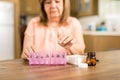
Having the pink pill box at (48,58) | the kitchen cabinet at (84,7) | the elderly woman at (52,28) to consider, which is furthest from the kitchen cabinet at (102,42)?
the pink pill box at (48,58)

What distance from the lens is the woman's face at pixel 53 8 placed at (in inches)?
68.6

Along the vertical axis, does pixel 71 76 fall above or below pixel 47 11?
below

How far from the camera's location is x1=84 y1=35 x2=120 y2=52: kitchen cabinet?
3.37m

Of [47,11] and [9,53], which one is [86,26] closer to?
[9,53]

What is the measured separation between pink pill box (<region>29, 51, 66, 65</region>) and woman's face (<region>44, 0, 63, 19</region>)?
608 mm

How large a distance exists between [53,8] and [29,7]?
3301 millimetres

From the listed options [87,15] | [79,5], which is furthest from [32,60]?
[79,5]

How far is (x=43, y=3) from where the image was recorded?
180cm

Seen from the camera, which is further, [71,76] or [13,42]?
[13,42]

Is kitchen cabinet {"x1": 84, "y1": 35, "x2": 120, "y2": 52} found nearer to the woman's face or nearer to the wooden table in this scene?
the woman's face

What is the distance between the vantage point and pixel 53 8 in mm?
1745

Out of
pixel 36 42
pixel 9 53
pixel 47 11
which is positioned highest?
pixel 47 11

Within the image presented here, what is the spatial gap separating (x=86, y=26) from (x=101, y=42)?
37.9 inches

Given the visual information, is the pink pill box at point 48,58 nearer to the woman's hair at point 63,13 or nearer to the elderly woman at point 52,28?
the elderly woman at point 52,28
